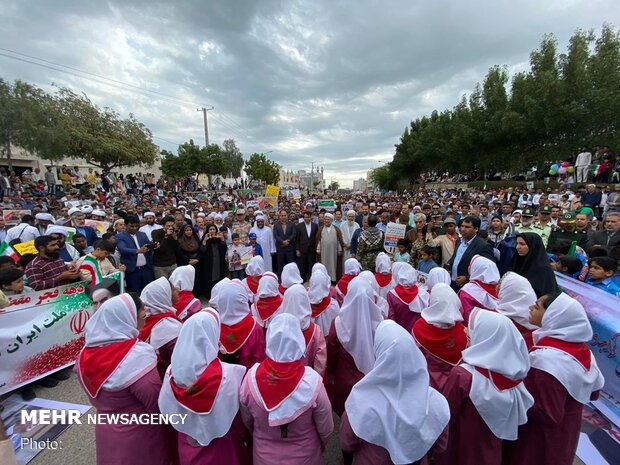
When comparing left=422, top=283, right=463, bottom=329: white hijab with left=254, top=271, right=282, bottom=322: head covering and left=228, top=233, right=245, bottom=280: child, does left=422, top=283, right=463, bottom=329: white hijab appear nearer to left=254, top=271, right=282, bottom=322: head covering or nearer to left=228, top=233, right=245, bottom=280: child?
left=254, top=271, right=282, bottom=322: head covering

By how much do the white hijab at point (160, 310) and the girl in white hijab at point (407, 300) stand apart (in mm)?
2496

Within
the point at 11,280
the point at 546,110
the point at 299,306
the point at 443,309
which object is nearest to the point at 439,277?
the point at 443,309

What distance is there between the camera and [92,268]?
180 inches

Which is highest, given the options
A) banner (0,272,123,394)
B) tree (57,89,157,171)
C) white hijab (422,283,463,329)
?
tree (57,89,157,171)

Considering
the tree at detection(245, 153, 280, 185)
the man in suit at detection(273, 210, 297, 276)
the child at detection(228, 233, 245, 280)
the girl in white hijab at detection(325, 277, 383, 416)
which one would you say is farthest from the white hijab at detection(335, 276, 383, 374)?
the tree at detection(245, 153, 280, 185)

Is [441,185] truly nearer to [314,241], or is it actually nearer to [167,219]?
[314,241]

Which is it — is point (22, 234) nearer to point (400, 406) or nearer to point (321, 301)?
point (321, 301)

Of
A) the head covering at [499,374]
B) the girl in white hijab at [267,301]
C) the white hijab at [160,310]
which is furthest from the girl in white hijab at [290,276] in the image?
the head covering at [499,374]

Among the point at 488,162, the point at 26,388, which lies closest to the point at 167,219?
the point at 26,388

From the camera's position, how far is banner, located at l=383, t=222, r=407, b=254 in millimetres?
6055

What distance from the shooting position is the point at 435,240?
5.51 m

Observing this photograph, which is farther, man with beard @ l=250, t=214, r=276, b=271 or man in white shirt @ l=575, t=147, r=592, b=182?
man in white shirt @ l=575, t=147, r=592, b=182

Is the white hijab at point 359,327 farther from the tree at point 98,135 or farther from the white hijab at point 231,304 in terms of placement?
the tree at point 98,135

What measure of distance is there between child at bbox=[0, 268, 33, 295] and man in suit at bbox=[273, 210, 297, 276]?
504 cm
